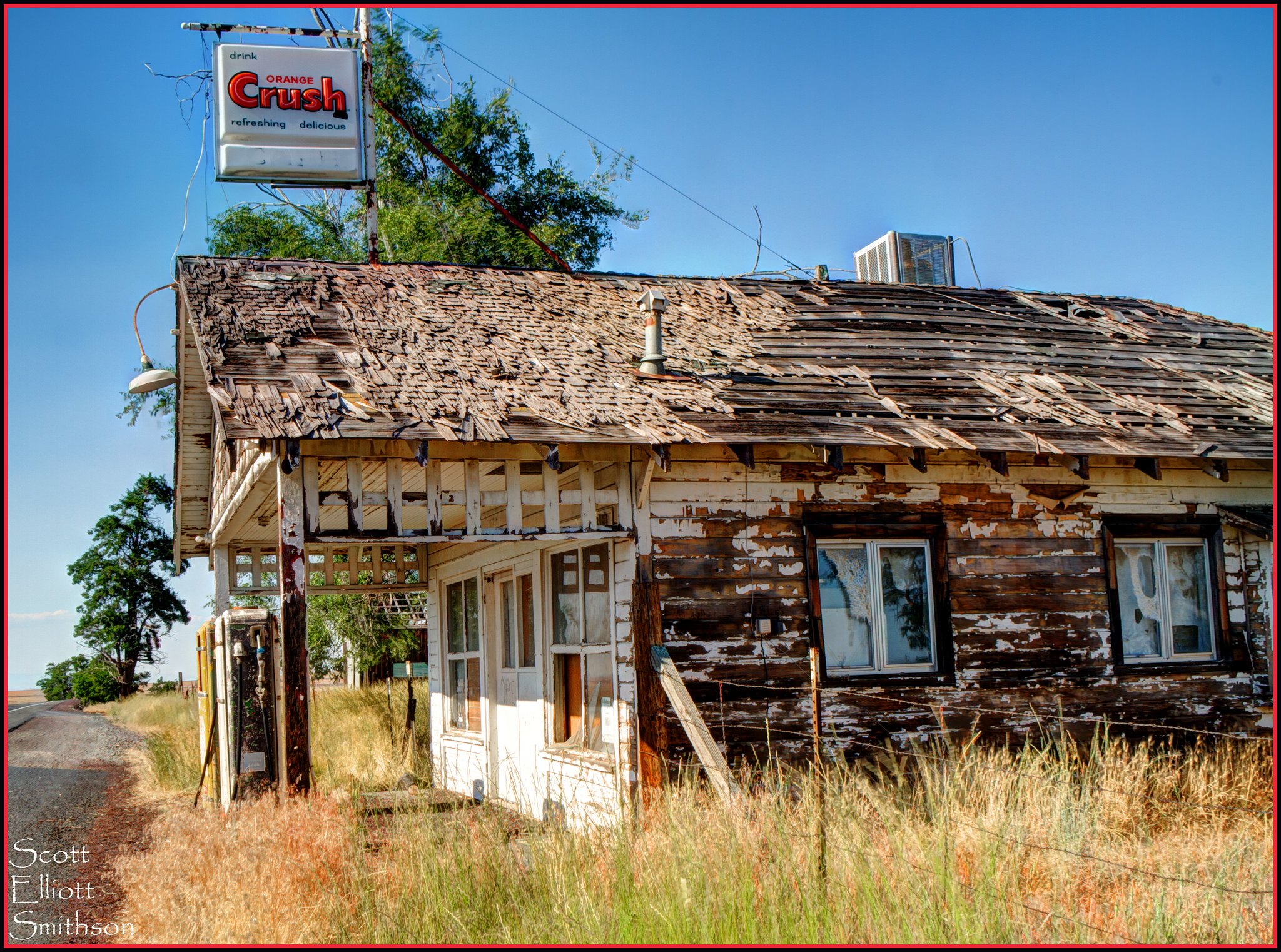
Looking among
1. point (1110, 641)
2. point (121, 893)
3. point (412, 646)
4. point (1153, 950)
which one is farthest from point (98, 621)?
point (1153, 950)

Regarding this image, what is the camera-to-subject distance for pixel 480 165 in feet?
84.2

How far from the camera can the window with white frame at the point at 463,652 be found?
12.2 meters

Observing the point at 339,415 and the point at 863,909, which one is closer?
the point at 863,909

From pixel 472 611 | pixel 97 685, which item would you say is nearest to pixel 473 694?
pixel 472 611

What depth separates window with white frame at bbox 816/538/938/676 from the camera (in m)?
8.90

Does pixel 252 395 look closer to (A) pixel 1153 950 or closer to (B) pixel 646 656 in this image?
(B) pixel 646 656

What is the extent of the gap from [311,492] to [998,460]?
535cm

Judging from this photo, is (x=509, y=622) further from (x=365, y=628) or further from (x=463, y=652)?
(x=365, y=628)

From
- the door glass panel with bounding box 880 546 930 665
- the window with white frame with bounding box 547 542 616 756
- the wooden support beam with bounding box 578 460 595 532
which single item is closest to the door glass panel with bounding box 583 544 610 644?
the window with white frame with bounding box 547 542 616 756

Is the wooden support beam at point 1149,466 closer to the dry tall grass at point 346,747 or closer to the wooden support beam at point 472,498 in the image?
the wooden support beam at point 472,498

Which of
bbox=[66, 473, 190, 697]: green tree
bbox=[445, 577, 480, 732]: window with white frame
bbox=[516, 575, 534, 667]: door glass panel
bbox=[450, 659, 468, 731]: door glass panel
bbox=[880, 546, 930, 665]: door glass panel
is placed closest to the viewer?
bbox=[880, 546, 930, 665]: door glass panel

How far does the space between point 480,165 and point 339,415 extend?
19719mm

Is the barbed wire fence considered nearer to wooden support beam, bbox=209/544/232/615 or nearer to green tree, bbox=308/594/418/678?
wooden support beam, bbox=209/544/232/615

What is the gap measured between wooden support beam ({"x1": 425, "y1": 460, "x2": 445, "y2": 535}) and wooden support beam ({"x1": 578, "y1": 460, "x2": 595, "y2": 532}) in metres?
1.12
